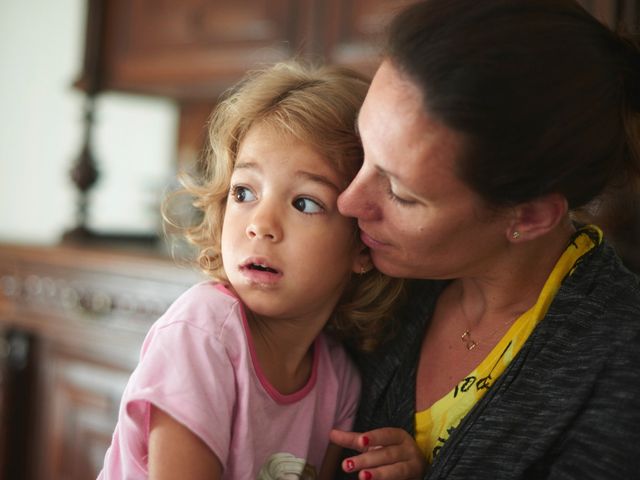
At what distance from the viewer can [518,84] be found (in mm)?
829

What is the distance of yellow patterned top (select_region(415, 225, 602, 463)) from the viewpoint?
0.97 m

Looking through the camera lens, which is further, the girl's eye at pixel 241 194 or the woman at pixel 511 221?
the girl's eye at pixel 241 194

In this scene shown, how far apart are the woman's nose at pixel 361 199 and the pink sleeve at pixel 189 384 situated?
239 millimetres

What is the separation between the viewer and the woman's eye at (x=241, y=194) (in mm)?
1042

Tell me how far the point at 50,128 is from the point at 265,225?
88.7 inches

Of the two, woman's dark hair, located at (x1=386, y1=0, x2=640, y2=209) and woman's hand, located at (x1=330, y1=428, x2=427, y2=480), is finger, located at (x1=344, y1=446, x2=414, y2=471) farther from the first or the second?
woman's dark hair, located at (x1=386, y1=0, x2=640, y2=209)

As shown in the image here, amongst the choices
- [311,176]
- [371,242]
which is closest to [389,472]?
[371,242]

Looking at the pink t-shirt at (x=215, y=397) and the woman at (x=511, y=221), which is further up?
the woman at (x=511, y=221)

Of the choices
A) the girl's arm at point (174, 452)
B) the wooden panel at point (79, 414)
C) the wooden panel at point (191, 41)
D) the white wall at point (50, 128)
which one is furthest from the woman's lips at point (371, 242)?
the white wall at point (50, 128)

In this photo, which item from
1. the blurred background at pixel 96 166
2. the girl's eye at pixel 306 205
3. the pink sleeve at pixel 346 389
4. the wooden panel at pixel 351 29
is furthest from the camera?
the blurred background at pixel 96 166

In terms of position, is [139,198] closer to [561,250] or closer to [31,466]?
[31,466]

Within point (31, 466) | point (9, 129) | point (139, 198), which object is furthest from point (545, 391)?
point (9, 129)

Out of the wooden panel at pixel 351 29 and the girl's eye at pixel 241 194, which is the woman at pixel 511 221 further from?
the wooden panel at pixel 351 29

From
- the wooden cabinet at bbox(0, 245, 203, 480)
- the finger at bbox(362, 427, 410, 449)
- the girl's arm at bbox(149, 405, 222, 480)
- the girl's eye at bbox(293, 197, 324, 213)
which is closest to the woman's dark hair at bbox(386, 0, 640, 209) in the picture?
the girl's eye at bbox(293, 197, 324, 213)
